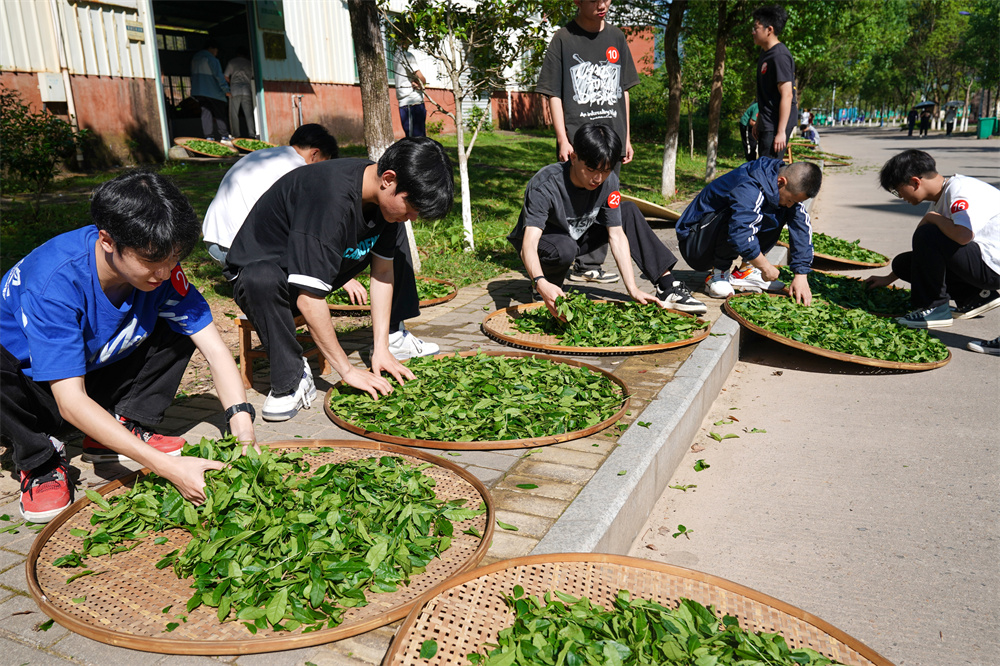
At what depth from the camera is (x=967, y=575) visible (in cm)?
253

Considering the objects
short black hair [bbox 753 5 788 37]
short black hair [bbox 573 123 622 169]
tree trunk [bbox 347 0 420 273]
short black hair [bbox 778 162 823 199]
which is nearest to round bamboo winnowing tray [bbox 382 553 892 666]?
short black hair [bbox 573 123 622 169]

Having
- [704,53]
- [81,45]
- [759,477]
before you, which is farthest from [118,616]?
[704,53]

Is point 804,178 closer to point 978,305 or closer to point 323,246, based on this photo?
point 978,305

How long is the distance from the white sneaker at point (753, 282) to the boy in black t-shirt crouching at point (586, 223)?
786 millimetres

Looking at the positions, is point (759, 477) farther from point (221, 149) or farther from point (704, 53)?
point (704, 53)

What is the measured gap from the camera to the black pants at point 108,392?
259cm

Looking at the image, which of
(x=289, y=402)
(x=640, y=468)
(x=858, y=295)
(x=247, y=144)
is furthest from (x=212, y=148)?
(x=640, y=468)

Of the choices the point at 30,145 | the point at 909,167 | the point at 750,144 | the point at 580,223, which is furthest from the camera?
the point at 750,144

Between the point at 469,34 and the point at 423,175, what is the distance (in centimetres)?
466

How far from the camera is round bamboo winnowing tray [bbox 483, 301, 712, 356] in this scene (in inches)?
166

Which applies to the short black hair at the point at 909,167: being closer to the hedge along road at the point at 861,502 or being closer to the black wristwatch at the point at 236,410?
the hedge along road at the point at 861,502

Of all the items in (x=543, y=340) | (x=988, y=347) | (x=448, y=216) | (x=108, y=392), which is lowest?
→ (x=988, y=347)

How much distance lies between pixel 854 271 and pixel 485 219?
437 cm

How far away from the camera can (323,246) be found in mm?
3205
